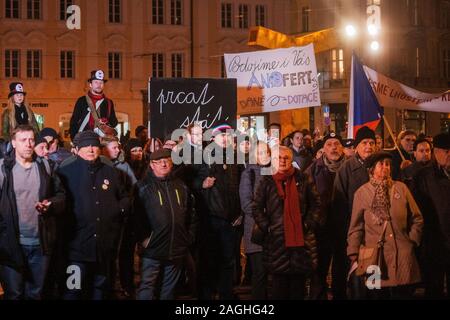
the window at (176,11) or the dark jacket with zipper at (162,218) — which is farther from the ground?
the window at (176,11)

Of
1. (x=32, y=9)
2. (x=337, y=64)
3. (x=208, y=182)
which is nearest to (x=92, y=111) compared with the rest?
(x=208, y=182)

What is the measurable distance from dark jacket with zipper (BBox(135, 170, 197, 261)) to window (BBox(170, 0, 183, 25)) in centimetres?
3990

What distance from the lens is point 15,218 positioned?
7.14 metres

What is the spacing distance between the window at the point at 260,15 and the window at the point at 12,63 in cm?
1470

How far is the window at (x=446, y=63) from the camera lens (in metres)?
50.2

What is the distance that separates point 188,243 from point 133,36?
3915cm

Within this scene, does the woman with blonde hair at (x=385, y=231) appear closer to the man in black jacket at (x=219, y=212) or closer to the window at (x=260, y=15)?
the man in black jacket at (x=219, y=212)

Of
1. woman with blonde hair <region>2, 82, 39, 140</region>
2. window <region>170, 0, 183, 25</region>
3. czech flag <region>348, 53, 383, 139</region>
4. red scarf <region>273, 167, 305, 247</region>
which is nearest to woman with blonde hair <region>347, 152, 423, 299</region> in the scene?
red scarf <region>273, 167, 305, 247</region>

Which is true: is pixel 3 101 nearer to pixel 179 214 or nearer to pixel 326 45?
pixel 326 45

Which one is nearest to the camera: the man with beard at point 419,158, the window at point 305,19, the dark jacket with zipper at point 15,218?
the dark jacket with zipper at point 15,218

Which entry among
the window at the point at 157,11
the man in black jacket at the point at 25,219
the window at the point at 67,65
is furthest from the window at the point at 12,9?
the man in black jacket at the point at 25,219

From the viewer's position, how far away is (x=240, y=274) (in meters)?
10.4

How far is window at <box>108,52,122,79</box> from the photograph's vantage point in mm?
45469
